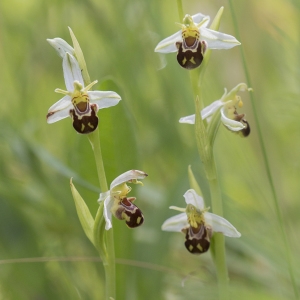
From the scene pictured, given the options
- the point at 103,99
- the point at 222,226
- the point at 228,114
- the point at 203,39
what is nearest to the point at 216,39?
the point at 203,39

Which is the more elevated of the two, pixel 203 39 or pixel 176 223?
pixel 203 39

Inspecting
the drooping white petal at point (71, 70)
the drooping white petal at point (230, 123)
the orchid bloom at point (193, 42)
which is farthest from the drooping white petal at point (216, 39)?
the drooping white petal at point (71, 70)

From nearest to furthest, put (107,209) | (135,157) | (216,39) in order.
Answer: (107,209) < (216,39) < (135,157)

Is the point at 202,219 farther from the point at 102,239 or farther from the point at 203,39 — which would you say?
the point at 203,39

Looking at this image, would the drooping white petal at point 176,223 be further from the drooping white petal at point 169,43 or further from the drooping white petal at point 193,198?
the drooping white petal at point 169,43

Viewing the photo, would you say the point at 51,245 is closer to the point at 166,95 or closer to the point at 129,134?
the point at 129,134

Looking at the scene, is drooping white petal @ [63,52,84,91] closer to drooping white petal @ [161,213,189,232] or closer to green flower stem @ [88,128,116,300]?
green flower stem @ [88,128,116,300]
